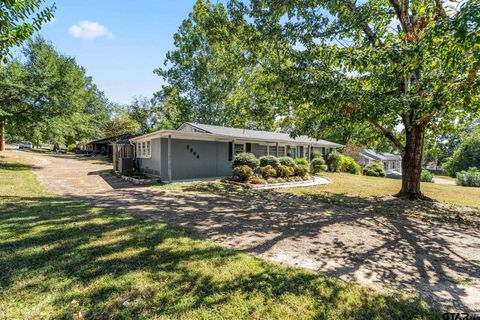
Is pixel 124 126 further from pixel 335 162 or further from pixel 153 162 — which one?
pixel 335 162

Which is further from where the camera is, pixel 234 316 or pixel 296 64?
pixel 296 64

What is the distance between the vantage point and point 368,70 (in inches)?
289

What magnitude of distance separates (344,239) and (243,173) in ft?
28.0

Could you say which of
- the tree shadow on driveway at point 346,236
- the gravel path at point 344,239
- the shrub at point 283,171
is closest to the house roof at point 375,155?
the shrub at point 283,171

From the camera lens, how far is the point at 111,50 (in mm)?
12883

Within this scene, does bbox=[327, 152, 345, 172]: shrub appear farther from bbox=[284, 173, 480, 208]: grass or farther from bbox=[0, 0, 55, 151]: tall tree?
bbox=[0, 0, 55, 151]: tall tree

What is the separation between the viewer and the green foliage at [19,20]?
352 cm

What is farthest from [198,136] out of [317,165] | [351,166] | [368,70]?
[351,166]

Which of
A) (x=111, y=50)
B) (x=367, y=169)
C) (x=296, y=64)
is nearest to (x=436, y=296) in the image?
(x=296, y=64)

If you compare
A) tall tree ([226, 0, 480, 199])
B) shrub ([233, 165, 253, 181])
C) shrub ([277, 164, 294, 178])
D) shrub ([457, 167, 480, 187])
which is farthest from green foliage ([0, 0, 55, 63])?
shrub ([457, 167, 480, 187])

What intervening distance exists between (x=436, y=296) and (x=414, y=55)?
13.0ft

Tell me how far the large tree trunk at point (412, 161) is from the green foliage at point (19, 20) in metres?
11.5

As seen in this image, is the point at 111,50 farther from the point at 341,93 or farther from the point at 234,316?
the point at 234,316

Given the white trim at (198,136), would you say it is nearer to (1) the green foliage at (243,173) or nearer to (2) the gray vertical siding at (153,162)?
(2) the gray vertical siding at (153,162)
